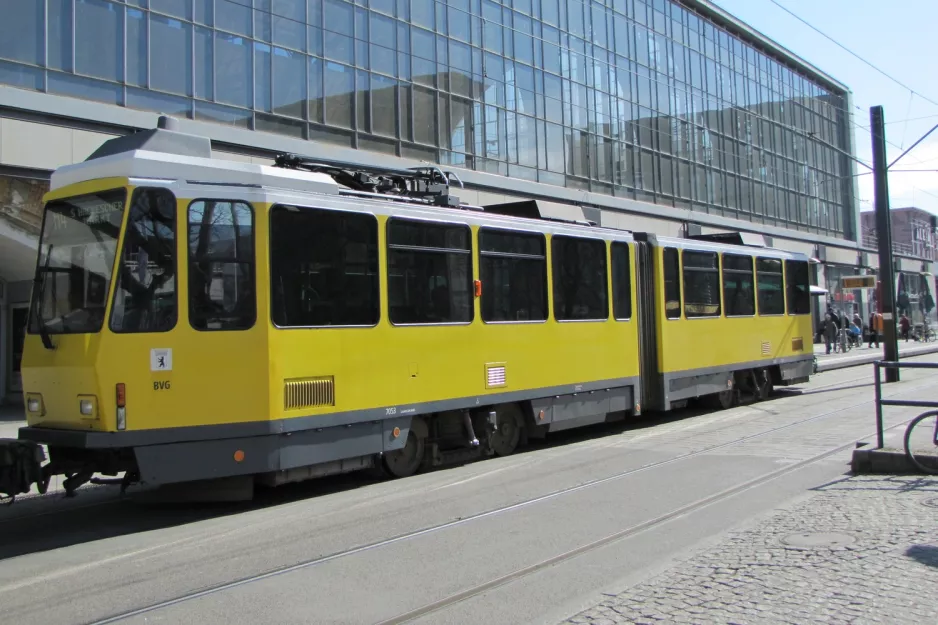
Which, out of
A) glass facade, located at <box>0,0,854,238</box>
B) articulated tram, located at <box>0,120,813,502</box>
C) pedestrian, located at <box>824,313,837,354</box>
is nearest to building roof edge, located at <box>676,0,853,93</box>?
glass facade, located at <box>0,0,854,238</box>

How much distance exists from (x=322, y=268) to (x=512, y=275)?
3.28 meters

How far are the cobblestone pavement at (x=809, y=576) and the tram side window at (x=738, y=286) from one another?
9287mm

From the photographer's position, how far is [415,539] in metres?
7.12

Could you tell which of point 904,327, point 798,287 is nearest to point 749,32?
Result: point 904,327

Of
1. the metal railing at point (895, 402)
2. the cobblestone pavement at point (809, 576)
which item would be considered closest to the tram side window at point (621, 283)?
the metal railing at point (895, 402)

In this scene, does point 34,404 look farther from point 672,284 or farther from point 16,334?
point 16,334

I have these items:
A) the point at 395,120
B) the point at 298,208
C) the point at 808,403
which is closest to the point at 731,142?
the point at 395,120

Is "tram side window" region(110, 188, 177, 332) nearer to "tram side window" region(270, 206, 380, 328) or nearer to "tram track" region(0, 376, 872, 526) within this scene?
"tram side window" region(270, 206, 380, 328)

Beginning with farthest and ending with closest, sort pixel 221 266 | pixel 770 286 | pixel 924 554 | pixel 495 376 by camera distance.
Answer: pixel 770 286, pixel 495 376, pixel 221 266, pixel 924 554

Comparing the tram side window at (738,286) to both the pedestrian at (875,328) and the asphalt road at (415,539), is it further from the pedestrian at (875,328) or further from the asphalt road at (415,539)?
the pedestrian at (875,328)

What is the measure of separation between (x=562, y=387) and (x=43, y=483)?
6869mm

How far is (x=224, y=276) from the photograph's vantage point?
8.16m

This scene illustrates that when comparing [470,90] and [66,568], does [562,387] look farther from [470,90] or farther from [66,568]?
[470,90]

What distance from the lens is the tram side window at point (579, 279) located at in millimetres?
12141
